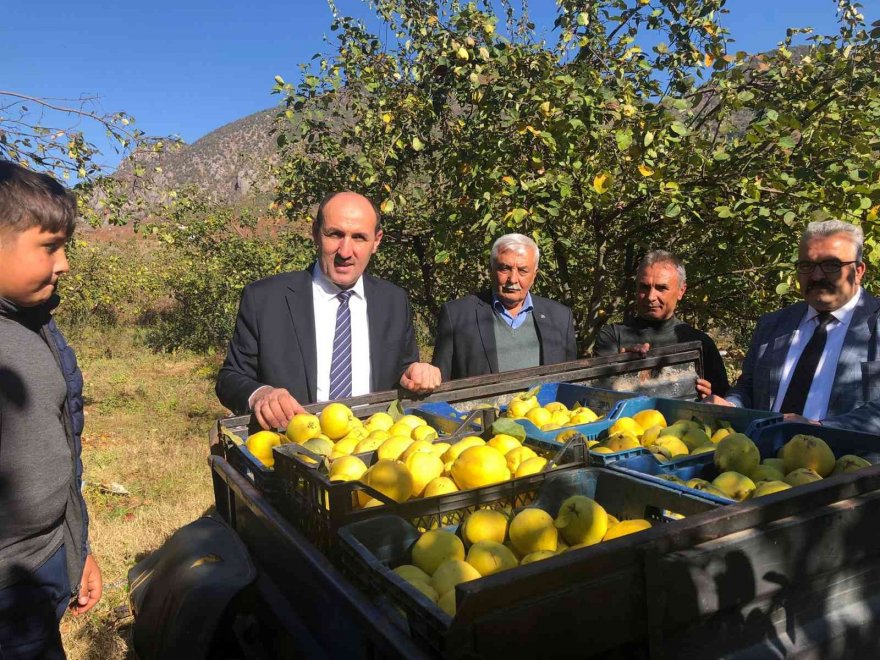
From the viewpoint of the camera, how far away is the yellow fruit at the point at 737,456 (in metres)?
1.78

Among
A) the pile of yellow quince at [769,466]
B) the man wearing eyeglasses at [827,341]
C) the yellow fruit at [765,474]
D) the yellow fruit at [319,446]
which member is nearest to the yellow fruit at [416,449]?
the yellow fruit at [319,446]

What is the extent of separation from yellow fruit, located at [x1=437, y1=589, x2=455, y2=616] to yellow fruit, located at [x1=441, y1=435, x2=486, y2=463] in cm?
70

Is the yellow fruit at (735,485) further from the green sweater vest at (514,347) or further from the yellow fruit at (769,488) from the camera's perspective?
the green sweater vest at (514,347)

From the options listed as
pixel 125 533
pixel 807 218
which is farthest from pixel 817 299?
pixel 125 533

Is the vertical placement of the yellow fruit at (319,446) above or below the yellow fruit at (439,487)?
above

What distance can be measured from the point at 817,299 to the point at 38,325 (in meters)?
3.10

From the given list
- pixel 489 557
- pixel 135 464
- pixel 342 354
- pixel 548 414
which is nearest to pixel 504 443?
pixel 548 414

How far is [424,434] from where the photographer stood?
2.17 meters

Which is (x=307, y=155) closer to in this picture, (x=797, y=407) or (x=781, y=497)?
(x=797, y=407)

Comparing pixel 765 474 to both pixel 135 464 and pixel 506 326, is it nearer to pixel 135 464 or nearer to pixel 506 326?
pixel 506 326

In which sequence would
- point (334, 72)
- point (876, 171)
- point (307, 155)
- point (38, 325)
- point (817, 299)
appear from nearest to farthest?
point (38, 325) < point (817, 299) < point (876, 171) < point (334, 72) < point (307, 155)

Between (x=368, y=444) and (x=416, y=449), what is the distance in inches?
9.7

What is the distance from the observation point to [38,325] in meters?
1.84

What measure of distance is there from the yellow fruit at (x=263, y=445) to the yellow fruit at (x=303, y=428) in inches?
2.4
